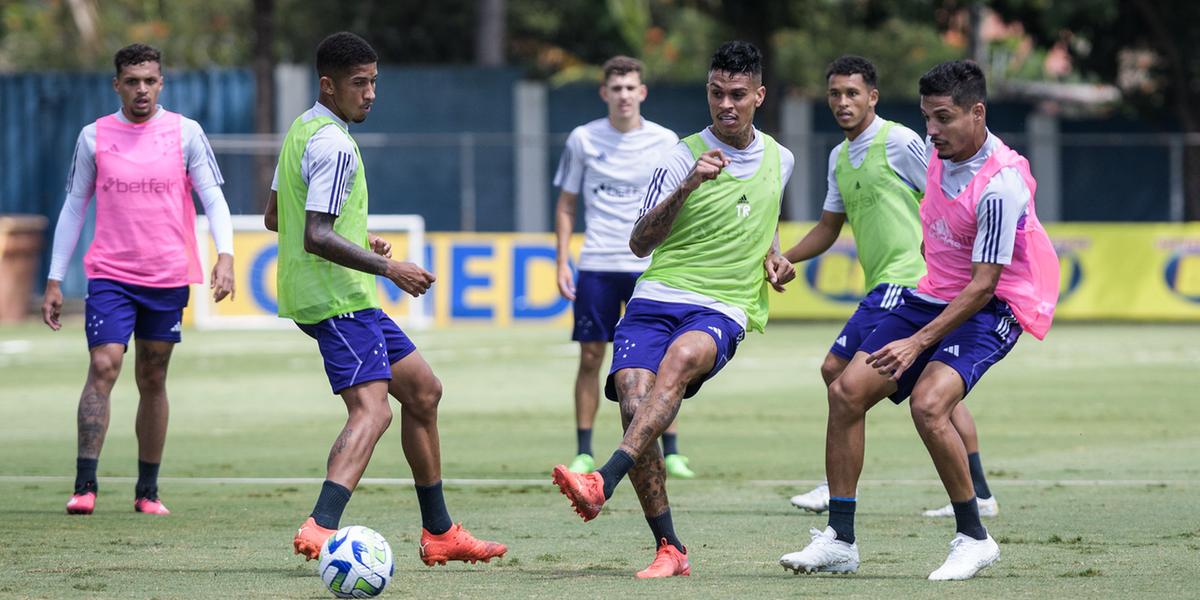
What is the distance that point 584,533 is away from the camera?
8.48 metres

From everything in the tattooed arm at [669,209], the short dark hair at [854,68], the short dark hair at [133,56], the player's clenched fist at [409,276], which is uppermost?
the short dark hair at [133,56]

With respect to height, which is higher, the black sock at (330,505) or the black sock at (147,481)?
the black sock at (330,505)

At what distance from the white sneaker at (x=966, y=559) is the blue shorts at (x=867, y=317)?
73.6 inches

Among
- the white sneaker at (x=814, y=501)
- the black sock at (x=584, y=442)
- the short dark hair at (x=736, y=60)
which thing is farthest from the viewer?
the black sock at (x=584, y=442)

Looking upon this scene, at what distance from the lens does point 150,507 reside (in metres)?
9.15

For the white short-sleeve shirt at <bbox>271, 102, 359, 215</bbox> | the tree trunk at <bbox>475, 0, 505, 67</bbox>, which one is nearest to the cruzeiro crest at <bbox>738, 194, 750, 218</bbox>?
the white short-sleeve shirt at <bbox>271, 102, 359, 215</bbox>

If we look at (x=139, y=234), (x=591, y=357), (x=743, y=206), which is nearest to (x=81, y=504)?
(x=139, y=234)

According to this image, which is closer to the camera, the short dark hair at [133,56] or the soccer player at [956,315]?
the soccer player at [956,315]

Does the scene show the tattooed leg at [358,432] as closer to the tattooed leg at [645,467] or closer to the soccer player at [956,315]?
the tattooed leg at [645,467]

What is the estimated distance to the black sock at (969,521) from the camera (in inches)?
A: 281

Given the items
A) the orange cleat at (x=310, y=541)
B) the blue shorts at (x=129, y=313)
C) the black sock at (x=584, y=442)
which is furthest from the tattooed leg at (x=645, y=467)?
the black sock at (x=584, y=442)

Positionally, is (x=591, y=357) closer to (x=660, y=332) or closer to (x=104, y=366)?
(x=104, y=366)

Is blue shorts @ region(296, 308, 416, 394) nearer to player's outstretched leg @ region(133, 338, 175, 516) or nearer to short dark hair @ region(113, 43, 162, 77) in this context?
player's outstretched leg @ region(133, 338, 175, 516)

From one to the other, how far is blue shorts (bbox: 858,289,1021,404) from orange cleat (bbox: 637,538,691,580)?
1.18 metres
